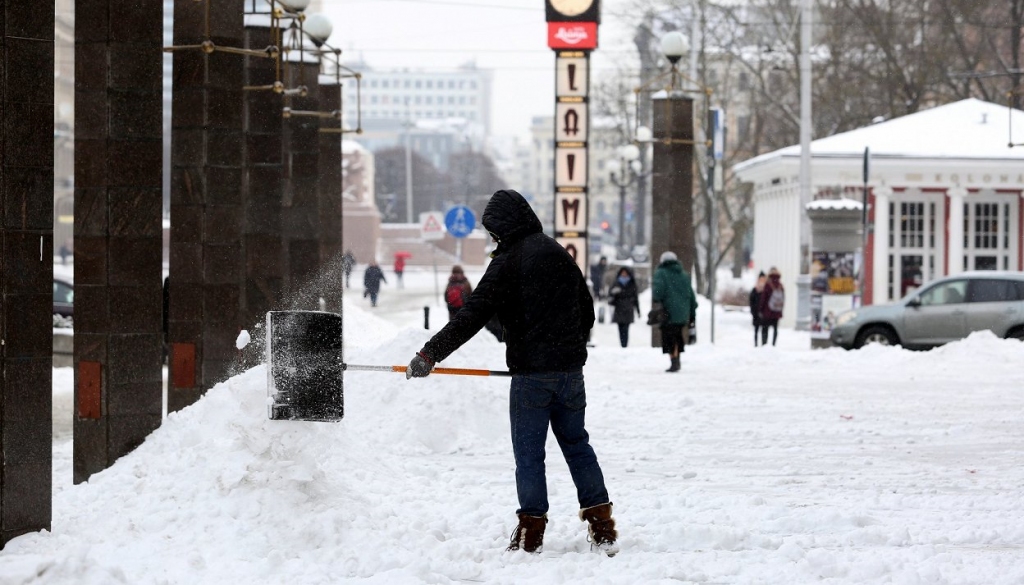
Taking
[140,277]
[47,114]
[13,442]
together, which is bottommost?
[13,442]

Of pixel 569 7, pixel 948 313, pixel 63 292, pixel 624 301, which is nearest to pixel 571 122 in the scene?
pixel 569 7

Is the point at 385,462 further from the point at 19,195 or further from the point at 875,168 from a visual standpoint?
the point at 875,168

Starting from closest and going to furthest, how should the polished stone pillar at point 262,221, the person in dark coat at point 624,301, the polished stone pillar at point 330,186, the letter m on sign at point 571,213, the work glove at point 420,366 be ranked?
the work glove at point 420,366 < the polished stone pillar at point 262,221 < the person in dark coat at point 624,301 < the polished stone pillar at point 330,186 < the letter m on sign at point 571,213

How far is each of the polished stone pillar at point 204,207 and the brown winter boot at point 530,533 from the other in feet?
19.4

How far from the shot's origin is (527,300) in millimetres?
7152

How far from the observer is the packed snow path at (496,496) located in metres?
6.73

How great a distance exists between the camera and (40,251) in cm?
697

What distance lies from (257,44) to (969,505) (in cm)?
1368

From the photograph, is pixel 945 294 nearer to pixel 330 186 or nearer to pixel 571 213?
pixel 571 213

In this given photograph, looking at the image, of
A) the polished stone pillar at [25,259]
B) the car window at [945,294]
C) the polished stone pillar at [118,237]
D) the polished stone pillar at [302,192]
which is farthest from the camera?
the car window at [945,294]

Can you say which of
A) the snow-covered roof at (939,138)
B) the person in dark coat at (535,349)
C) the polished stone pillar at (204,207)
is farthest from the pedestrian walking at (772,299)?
the person in dark coat at (535,349)

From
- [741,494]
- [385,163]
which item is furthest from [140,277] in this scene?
[385,163]

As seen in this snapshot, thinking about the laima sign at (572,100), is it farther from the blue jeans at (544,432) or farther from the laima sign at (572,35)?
the blue jeans at (544,432)

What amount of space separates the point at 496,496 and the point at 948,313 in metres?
15.7
